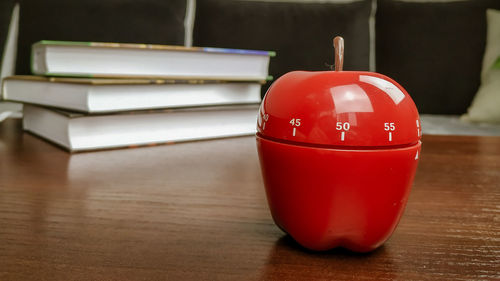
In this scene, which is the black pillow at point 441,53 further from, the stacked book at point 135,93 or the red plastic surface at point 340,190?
the red plastic surface at point 340,190

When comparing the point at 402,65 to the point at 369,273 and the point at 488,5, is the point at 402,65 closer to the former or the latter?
the point at 488,5

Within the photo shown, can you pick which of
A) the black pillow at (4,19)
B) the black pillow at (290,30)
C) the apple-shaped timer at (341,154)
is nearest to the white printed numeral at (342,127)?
the apple-shaped timer at (341,154)

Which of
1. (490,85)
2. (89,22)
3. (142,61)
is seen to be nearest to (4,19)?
(89,22)

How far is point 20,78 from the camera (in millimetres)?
910

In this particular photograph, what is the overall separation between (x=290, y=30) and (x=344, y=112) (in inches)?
66.0

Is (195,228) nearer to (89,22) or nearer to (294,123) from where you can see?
(294,123)

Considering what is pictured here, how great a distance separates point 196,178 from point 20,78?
1.87 feet

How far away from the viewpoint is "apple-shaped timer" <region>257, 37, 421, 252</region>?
0.90 ft

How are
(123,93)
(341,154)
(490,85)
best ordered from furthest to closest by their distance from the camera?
1. (490,85)
2. (123,93)
3. (341,154)

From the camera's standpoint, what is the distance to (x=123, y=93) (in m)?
0.75

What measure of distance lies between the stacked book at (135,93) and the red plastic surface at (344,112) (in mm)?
480

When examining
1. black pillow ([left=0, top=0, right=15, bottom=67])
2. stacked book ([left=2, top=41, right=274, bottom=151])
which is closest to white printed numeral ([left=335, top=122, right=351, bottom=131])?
stacked book ([left=2, top=41, right=274, bottom=151])

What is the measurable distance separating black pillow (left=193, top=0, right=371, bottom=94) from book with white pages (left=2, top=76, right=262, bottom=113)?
98 cm

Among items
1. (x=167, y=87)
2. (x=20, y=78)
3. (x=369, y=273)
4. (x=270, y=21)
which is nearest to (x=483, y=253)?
(x=369, y=273)
